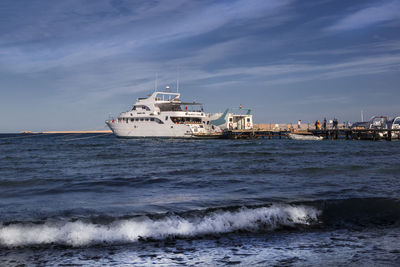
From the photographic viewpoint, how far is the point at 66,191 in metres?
11.5

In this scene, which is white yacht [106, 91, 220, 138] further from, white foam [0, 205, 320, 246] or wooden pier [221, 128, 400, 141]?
white foam [0, 205, 320, 246]

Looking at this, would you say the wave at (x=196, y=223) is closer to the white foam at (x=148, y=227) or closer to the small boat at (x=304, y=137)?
the white foam at (x=148, y=227)

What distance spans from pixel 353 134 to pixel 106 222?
182ft

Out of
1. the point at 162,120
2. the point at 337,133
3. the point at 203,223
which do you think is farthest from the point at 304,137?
the point at 203,223

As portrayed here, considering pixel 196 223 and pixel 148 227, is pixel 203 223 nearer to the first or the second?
pixel 196 223

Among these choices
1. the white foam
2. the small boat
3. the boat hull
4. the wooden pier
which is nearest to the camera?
the white foam

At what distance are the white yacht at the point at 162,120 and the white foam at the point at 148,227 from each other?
47.5m

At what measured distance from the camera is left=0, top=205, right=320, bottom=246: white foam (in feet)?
21.2

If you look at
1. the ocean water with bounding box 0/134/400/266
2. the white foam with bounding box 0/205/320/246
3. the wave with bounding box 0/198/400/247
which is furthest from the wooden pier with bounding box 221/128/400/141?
the white foam with bounding box 0/205/320/246

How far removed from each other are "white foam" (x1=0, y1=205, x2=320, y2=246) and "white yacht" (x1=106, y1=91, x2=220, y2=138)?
156 feet

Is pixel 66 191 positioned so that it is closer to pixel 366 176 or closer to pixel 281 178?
pixel 281 178

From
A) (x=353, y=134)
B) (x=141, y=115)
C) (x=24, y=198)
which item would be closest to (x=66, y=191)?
(x=24, y=198)

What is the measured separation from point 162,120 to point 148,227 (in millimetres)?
51791

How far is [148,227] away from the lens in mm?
6926
